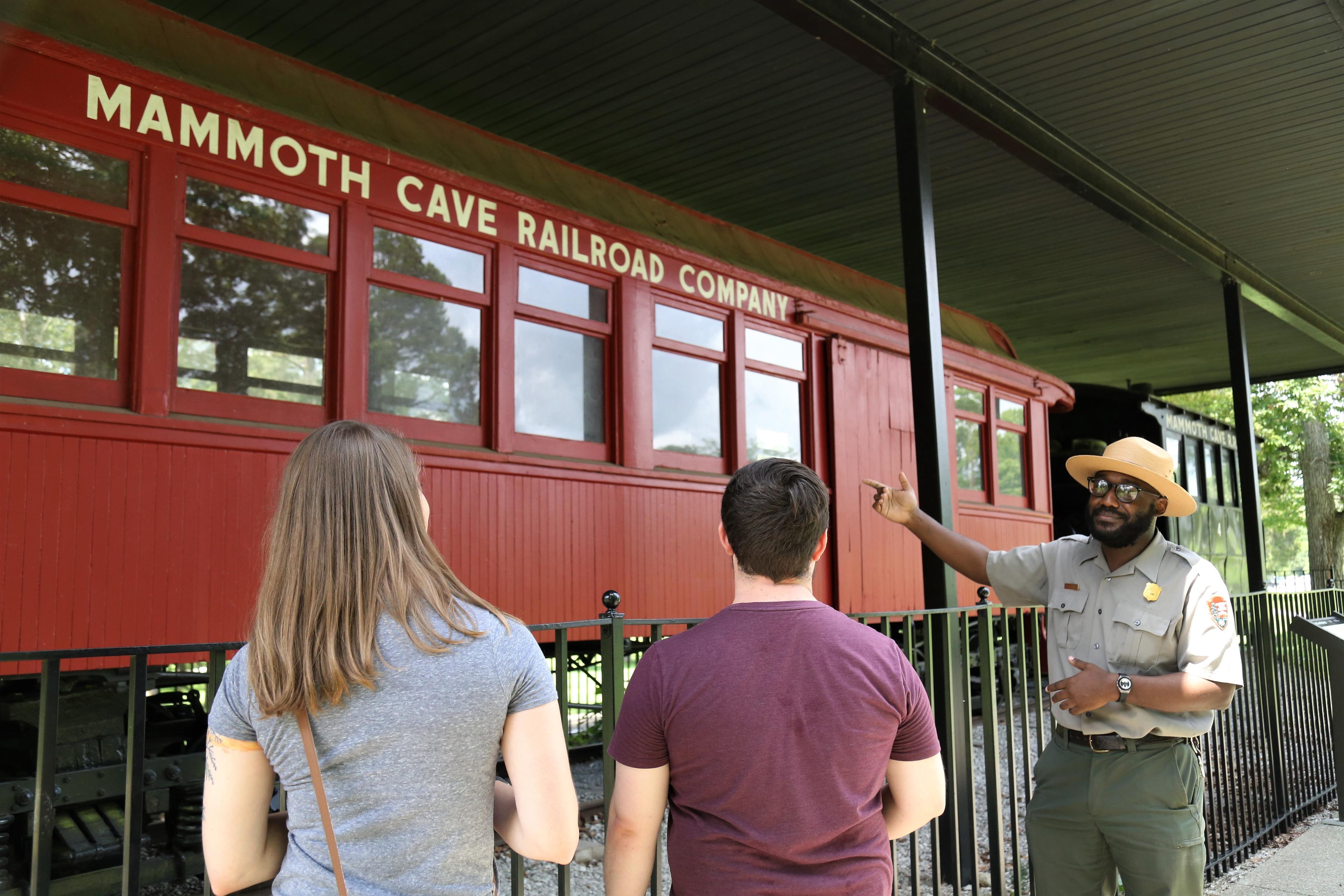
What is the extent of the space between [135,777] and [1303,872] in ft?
15.5

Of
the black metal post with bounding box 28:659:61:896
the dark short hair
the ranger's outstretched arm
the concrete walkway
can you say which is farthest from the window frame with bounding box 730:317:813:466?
the black metal post with bounding box 28:659:61:896

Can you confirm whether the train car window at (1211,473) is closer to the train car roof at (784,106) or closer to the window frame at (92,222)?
the train car roof at (784,106)

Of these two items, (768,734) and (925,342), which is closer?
(768,734)

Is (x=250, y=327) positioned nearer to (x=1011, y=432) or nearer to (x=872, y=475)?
(x=872, y=475)

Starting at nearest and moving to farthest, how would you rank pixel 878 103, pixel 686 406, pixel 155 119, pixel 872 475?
1. pixel 155 119
2. pixel 686 406
3. pixel 878 103
4. pixel 872 475

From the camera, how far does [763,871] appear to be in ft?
4.73

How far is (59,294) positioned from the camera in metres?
3.73

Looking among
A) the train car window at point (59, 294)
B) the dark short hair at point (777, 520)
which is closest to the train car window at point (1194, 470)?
the train car window at point (59, 294)

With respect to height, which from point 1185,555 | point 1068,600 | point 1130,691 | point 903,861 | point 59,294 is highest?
point 59,294

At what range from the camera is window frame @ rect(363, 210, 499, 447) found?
15.3 ft

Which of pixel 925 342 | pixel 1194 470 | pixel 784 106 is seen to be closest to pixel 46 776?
pixel 925 342

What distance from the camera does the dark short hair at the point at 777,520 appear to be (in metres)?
1.56

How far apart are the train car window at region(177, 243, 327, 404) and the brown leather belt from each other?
3401 mm

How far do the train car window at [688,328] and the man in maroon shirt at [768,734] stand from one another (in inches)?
177
